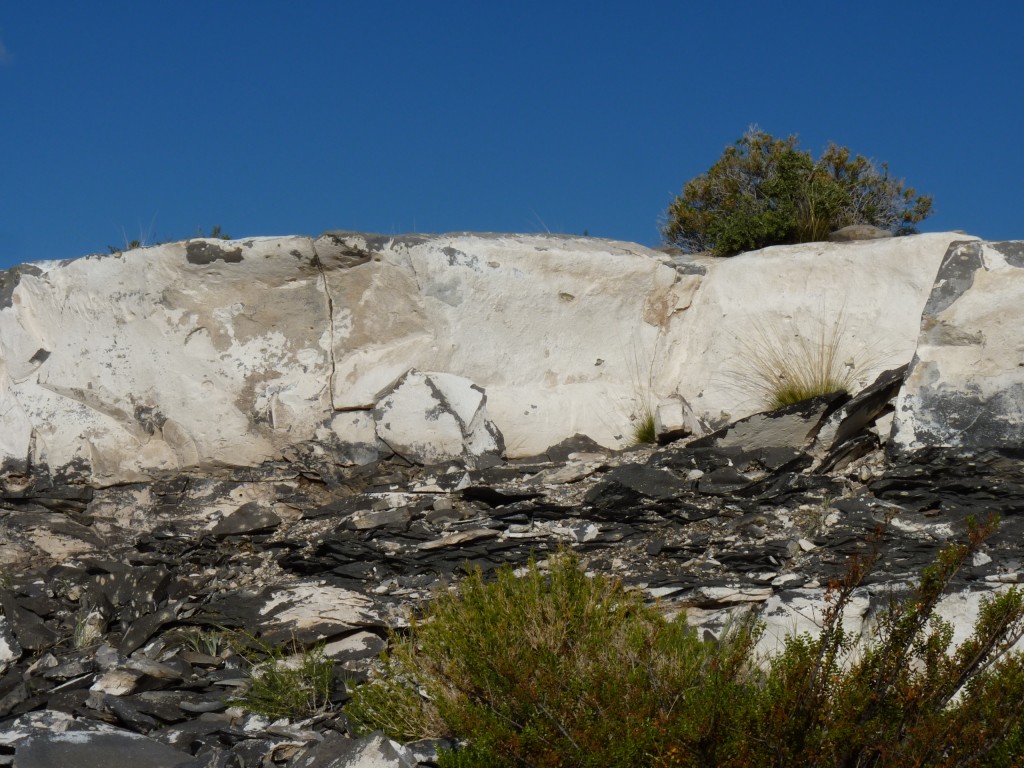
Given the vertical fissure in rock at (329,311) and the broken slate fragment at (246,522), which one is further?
the vertical fissure in rock at (329,311)

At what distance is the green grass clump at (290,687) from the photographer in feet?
16.7

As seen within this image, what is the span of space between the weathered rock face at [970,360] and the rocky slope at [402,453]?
0.02 meters

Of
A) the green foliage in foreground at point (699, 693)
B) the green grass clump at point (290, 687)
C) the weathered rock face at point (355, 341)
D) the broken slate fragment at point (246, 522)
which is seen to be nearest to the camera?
the green foliage in foreground at point (699, 693)

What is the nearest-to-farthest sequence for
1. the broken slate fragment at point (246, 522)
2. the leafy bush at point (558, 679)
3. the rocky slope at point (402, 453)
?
the leafy bush at point (558, 679) → the rocky slope at point (402, 453) → the broken slate fragment at point (246, 522)

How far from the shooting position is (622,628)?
473 centimetres

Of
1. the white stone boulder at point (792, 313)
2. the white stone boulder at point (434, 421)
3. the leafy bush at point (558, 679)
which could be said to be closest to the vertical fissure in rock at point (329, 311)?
the white stone boulder at point (434, 421)

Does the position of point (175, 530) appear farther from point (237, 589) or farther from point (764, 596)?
point (764, 596)

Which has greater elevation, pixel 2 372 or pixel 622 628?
pixel 2 372

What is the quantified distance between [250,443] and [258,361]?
1.82ft

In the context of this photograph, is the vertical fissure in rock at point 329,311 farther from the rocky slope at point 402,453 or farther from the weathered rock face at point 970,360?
the weathered rock face at point 970,360

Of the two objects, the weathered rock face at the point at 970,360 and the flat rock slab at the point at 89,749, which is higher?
the weathered rock face at the point at 970,360

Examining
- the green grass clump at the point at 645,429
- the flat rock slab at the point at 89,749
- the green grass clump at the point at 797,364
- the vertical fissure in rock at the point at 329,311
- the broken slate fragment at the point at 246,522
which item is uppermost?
the vertical fissure in rock at the point at 329,311

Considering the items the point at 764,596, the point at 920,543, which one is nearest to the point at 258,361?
the point at 764,596

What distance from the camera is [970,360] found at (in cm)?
647
